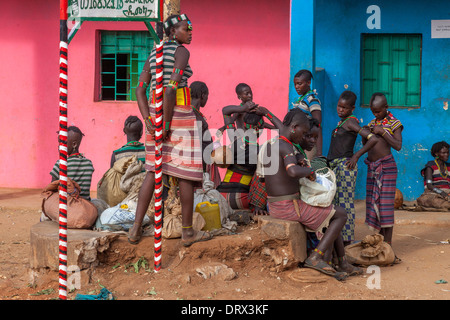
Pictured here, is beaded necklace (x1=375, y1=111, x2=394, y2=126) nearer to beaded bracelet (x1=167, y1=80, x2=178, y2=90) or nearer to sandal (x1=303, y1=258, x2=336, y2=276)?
sandal (x1=303, y1=258, x2=336, y2=276)

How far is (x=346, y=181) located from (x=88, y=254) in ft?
8.39

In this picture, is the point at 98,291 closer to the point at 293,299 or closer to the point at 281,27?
the point at 293,299

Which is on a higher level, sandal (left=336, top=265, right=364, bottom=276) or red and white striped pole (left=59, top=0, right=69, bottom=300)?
red and white striped pole (left=59, top=0, right=69, bottom=300)

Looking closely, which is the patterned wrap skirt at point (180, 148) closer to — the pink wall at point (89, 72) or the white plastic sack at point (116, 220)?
the white plastic sack at point (116, 220)

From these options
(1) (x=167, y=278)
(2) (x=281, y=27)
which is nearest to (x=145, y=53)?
(2) (x=281, y=27)

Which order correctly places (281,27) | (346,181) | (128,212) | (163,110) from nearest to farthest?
(163,110), (128,212), (346,181), (281,27)

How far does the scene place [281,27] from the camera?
32.0 feet

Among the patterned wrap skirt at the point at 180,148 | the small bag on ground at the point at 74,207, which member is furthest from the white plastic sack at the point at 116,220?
the patterned wrap skirt at the point at 180,148

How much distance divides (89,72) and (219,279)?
579 centimetres

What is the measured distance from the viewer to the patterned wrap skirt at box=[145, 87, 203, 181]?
522cm

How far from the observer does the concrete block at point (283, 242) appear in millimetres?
5418

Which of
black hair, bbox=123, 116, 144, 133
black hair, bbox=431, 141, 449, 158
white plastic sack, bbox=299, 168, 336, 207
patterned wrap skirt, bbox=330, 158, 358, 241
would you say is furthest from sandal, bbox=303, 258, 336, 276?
black hair, bbox=431, 141, 449, 158

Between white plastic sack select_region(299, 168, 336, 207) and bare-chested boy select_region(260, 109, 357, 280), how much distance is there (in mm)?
45

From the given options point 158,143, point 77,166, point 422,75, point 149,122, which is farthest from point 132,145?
point 422,75
